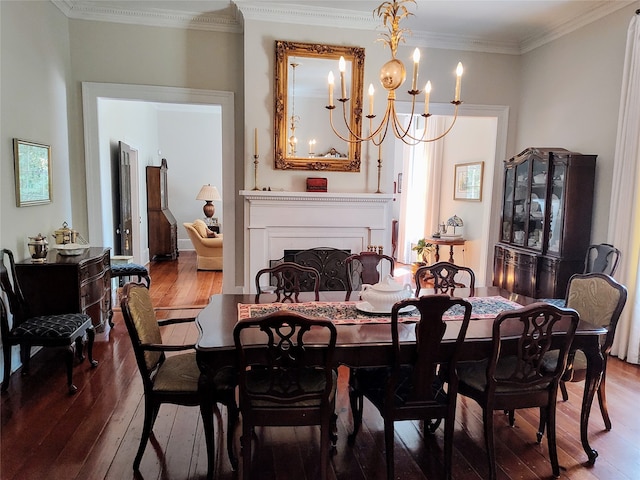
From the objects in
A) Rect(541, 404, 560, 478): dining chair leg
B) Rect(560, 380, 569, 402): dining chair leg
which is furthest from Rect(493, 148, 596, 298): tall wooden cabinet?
Rect(541, 404, 560, 478): dining chair leg

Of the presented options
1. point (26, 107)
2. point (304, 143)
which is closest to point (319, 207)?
point (304, 143)

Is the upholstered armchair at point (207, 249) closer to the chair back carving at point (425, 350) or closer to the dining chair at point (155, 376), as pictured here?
the dining chair at point (155, 376)

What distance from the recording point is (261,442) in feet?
8.11

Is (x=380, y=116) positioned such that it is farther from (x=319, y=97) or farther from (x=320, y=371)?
(x=320, y=371)

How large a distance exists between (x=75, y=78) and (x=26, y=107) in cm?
112

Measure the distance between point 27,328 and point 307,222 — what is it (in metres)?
2.71

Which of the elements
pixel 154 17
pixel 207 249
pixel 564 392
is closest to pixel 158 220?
pixel 207 249

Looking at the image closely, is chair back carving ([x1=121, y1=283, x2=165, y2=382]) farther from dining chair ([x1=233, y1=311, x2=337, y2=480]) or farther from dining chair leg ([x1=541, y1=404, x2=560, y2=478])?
dining chair leg ([x1=541, y1=404, x2=560, y2=478])

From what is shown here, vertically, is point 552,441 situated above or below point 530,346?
below

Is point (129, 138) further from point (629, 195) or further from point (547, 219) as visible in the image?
point (629, 195)

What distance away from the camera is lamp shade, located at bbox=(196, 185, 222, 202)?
8.78 meters

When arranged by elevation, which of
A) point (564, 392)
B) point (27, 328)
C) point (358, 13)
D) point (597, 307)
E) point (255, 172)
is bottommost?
point (564, 392)

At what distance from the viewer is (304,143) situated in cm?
468

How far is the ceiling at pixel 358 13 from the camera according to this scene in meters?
4.10
